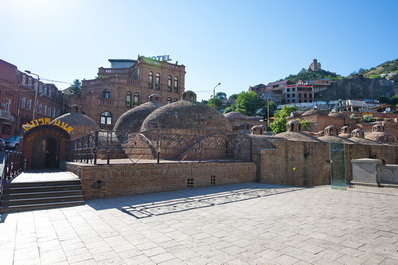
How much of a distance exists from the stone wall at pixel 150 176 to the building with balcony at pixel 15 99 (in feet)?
77.4

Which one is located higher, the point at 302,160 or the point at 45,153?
the point at 45,153

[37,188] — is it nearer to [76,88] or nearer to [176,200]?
[176,200]

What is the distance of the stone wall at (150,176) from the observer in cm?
816

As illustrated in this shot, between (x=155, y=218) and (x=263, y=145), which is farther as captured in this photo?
(x=263, y=145)

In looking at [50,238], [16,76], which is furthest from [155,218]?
[16,76]

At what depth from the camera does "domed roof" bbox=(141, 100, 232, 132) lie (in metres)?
16.0

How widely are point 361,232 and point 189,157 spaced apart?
388 inches

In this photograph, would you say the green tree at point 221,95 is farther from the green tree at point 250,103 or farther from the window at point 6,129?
the window at point 6,129

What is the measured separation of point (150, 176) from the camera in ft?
30.5

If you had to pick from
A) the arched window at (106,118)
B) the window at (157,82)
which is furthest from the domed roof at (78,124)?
the window at (157,82)

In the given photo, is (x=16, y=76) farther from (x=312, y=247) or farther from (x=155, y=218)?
(x=312, y=247)

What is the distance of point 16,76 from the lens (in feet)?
105

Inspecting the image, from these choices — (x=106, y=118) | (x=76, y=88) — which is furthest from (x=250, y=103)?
(x=76, y=88)

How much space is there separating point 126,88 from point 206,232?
38.6 m
